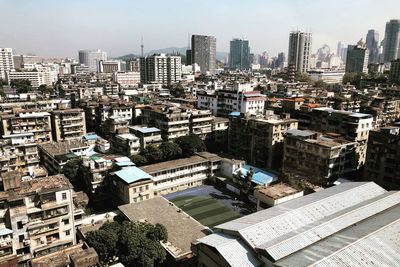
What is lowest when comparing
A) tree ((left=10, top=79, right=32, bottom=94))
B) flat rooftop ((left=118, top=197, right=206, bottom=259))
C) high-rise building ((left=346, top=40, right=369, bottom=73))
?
flat rooftop ((left=118, top=197, right=206, bottom=259))

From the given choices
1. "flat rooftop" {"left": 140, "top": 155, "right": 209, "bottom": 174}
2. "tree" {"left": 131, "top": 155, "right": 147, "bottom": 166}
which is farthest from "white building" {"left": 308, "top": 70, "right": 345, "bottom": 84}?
"tree" {"left": 131, "top": 155, "right": 147, "bottom": 166}

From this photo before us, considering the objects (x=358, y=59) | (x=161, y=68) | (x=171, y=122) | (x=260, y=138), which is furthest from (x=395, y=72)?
(x=171, y=122)

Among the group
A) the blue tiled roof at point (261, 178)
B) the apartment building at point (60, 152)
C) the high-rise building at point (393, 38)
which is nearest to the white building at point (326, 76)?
the high-rise building at point (393, 38)

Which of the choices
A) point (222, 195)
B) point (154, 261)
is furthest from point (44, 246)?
point (222, 195)

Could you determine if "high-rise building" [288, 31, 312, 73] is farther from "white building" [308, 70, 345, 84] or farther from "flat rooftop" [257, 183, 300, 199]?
"flat rooftop" [257, 183, 300, 199]

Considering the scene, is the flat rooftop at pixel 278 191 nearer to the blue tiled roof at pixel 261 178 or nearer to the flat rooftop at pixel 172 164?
the blue tiled roof at pixel 261 178

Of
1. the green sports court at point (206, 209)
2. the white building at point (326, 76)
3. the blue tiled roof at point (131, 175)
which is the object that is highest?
the white building at point (326, 76)

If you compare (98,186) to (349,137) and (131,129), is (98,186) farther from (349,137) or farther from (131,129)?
(349,137)
